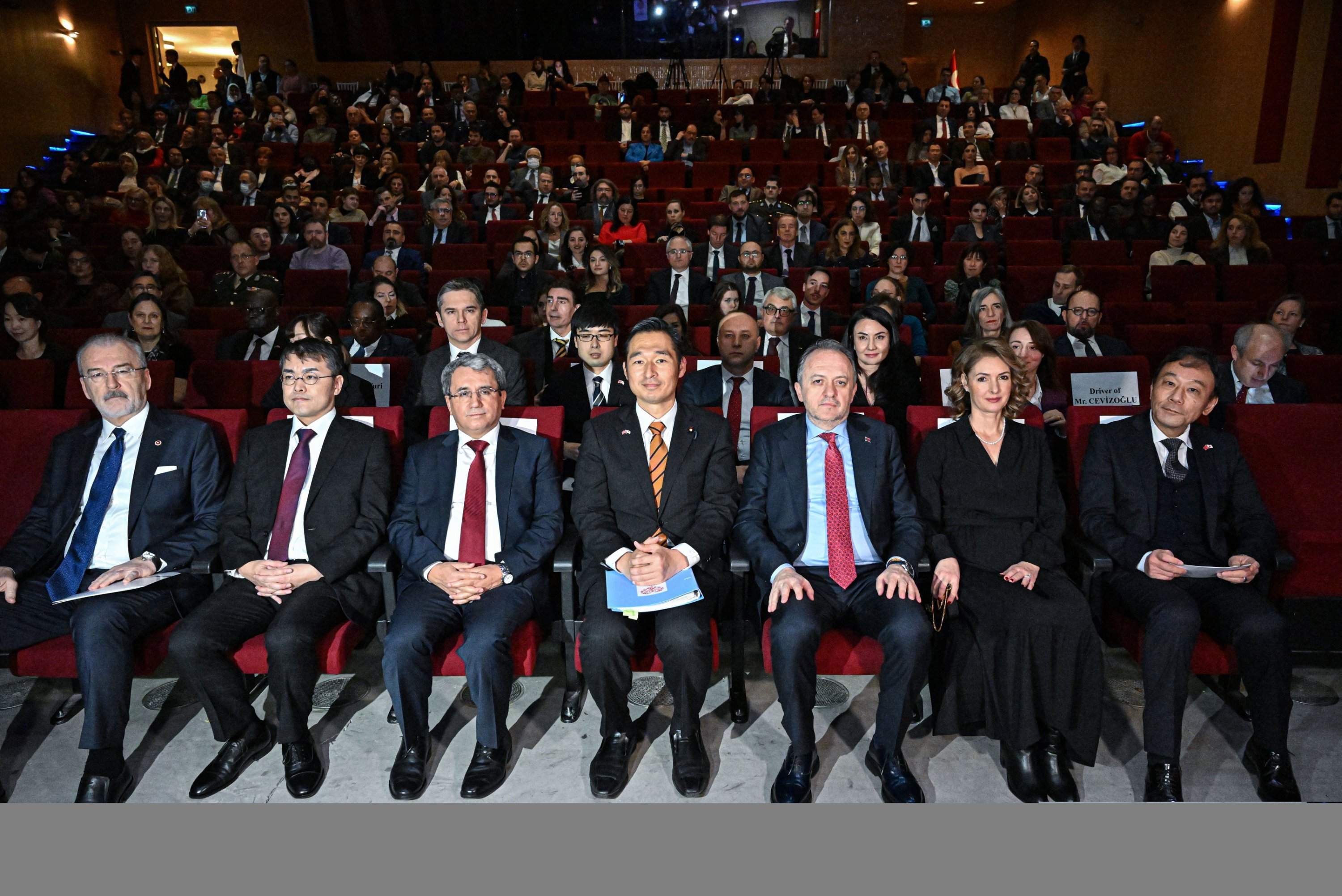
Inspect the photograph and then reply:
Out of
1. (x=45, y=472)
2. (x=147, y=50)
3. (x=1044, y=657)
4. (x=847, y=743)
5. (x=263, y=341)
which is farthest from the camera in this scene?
(x=147, y=50)

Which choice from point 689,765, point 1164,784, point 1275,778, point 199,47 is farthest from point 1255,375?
point 199,47

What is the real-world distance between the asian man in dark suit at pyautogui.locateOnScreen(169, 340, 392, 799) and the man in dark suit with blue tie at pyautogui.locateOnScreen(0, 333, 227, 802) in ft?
0.40

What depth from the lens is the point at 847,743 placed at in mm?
2266

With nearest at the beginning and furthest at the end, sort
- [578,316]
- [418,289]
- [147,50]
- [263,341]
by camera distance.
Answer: [578,316], [263,341], [418,289], [147,50]

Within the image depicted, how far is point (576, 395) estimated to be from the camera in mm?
3361

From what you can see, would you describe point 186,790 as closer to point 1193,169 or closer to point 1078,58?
point 1193,169

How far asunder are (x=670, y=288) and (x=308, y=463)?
3.05m

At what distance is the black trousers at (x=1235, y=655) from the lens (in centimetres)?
201

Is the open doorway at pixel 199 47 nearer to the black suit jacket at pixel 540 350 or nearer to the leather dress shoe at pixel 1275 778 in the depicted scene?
the black suit jacket at pixel 540 350

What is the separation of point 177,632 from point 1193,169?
34.0 ft

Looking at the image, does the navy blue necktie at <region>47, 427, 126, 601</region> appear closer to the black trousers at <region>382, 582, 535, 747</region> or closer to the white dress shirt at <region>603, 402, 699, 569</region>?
the black trousers at <region>382, 582, 535, 747</region>

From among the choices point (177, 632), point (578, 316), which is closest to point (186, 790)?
point (177, 632)

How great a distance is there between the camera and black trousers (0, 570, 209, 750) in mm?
2055

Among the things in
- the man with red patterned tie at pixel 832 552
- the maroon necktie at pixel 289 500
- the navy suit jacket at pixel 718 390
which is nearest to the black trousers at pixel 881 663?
the man with red patterned tie at pixel 832 552
